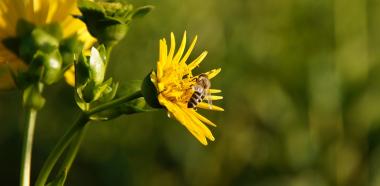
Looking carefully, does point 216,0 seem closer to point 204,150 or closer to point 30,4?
point 204,150

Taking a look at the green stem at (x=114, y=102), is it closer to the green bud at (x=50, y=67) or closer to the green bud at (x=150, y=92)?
the green bud at (x=150, y=92)

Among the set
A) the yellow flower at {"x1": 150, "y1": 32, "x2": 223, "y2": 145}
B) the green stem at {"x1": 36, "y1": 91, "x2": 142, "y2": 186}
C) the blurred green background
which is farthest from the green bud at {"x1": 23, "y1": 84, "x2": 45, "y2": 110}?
the blurred green background

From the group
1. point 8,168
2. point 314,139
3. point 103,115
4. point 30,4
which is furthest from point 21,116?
point 103,115

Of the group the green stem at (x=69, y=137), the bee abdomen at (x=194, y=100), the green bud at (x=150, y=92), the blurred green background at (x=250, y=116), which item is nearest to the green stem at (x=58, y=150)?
the green stem at (x=69, y=137)

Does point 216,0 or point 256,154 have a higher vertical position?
point 216,0

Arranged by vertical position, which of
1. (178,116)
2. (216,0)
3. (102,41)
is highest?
(102,41)

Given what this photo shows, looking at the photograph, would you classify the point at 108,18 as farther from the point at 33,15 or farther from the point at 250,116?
the point at 250,116

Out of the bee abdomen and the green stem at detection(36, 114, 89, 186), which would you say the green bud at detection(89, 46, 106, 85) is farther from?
A: the bee abdomen
